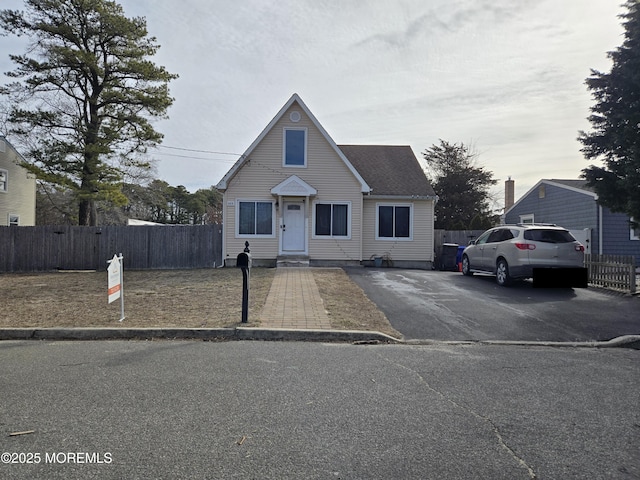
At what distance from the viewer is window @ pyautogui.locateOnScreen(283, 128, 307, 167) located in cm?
1809

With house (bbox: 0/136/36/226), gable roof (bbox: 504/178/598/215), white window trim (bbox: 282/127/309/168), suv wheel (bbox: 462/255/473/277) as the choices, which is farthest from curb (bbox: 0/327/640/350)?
house (bbox: 0/136/36/226)

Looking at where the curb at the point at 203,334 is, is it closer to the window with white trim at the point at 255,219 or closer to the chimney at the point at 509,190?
the window with white trim at the point at 255,219

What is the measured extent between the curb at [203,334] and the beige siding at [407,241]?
1224cm

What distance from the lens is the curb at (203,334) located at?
6770 mm

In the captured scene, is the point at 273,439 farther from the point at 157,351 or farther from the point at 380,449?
the point at 157,351

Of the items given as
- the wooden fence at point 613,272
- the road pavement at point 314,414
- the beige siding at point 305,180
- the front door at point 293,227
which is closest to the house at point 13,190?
the beige siding at point 305,180

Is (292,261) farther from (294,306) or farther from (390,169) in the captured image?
(294,306)

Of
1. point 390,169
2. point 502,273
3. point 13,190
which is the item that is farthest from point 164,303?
point 13,190

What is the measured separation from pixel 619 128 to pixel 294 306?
950cm

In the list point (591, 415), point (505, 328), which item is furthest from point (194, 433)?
point (505, 328)

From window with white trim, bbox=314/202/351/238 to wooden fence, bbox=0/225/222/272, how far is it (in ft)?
13.7

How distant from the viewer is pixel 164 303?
30.8 ft

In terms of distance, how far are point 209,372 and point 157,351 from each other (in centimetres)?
131

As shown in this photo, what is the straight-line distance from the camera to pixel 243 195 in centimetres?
1789
